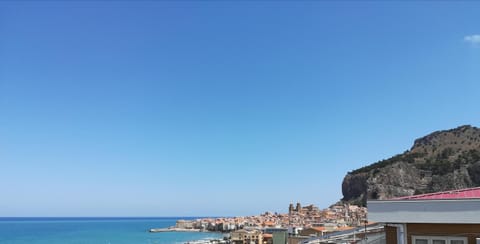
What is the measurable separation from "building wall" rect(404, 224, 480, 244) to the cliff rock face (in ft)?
353

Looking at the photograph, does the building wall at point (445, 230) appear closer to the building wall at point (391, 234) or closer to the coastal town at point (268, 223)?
the building wall at point (391, 234)

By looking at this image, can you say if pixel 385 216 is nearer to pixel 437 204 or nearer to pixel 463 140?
pixel 437 204

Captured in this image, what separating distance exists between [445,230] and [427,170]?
126150 mm

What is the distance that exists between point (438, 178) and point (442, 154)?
12.9 m

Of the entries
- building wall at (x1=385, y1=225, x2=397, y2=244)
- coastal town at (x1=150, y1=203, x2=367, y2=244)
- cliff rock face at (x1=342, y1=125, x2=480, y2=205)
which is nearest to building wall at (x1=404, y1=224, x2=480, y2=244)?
building wall at (x1=385, y1=225, x2=397, y2=244)

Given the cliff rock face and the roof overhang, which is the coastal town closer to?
the cliff rock face

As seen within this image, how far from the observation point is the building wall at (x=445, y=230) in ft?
19.9

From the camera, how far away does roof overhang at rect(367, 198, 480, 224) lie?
605cm

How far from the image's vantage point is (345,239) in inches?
447

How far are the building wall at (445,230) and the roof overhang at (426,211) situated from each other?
3.7 inches

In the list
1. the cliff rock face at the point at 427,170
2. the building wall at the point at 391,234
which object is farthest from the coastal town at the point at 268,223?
the building wall at the point at 391,234

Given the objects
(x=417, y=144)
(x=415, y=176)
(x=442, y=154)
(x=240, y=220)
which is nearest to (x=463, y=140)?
(x=442, y=154)

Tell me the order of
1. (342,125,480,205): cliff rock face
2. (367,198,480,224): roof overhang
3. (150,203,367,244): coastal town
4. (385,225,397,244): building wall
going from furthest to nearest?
(342,125,480,205): cliff rock face < (150,203,367,244): coastal town < (385,225,397,244): building wall < (367,198,480,224): roof overhang

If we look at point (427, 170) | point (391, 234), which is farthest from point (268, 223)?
point (391, 234)
